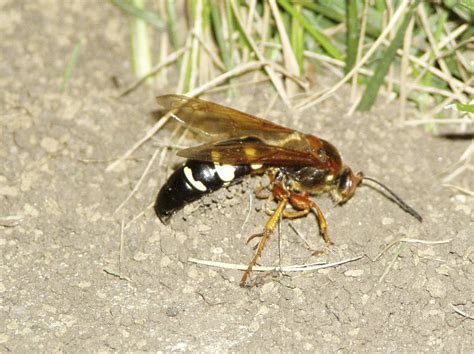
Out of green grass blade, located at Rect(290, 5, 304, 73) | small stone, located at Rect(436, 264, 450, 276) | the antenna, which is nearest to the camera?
small stone, located at Rect(436, 264, 450, 276)

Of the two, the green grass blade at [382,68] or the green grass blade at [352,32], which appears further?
the green grass blade at [352,32]

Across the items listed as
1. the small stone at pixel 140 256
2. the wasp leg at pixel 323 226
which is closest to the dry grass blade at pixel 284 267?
the wasp leg at pixel 323 226

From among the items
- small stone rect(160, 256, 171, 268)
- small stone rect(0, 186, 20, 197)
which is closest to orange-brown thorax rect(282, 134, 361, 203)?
small stone rect(160, 256, 171, 268)

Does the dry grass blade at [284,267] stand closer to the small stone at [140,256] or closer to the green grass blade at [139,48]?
the small stone at [140,256]

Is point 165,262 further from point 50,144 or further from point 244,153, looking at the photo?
point 50,144

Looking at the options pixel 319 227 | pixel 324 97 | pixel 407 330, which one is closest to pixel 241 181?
pixel 319 227

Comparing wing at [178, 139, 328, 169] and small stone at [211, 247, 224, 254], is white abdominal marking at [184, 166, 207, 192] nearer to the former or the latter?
wing at [178, 139, 328, 169]
